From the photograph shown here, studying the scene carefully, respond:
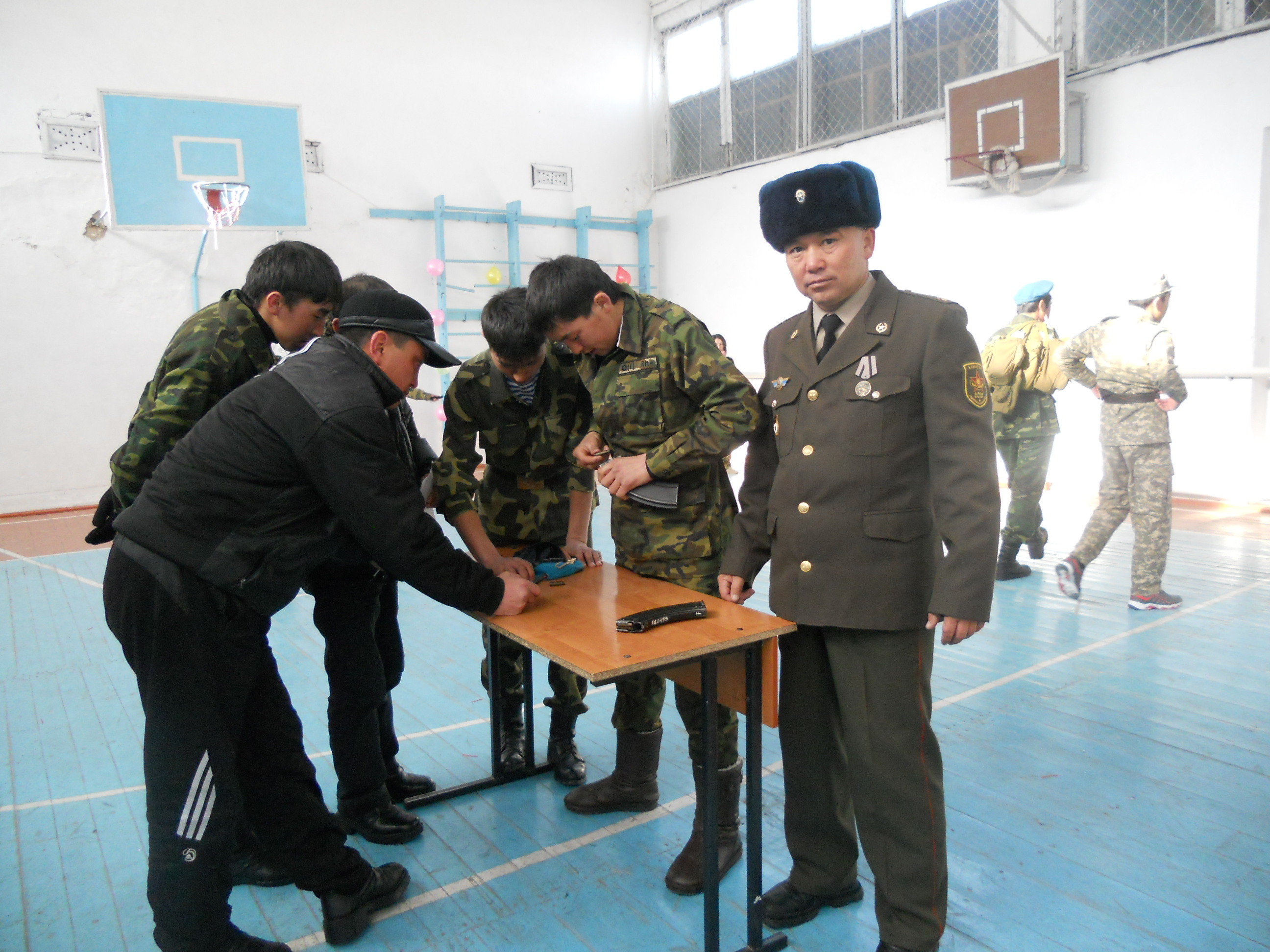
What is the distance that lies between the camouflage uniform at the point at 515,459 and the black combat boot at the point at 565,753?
1.4 inches

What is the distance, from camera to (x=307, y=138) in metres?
8.70

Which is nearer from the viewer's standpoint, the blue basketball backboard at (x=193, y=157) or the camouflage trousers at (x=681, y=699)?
the camouflage trousers at (x=681, y=699)

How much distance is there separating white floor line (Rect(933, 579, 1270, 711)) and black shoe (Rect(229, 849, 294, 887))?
6.91 feet

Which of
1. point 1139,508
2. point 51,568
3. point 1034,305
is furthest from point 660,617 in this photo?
point 51,568

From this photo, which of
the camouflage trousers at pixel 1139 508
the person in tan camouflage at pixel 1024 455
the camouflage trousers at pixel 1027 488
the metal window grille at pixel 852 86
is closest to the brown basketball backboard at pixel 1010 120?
the metal window grille at pixel 852 86

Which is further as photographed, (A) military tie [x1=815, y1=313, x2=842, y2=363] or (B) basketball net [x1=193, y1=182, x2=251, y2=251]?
(B) basketball net [x1=193, y1=182, x2=251, y2=251]

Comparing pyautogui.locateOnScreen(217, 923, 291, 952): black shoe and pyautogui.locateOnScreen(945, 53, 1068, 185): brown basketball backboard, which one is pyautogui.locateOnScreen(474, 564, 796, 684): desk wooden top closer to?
pyautogui.locateOnScreen(217, 923, 291, 952): black shoe

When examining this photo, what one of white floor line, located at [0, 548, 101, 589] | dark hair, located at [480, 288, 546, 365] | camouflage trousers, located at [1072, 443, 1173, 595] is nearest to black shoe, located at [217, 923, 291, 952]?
dark hair, located at [480, 288, 546, 365]

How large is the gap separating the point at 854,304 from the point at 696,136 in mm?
9646

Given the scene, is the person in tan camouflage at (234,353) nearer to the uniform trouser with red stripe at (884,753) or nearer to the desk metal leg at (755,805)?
the desk metal leg at (755,805)

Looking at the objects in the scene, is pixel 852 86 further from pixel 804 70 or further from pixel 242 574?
pixel 242 574

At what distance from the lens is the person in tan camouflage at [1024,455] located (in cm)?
472

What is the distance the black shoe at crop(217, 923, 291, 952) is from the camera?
1.68 meters

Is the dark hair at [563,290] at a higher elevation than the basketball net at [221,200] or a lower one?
lower
